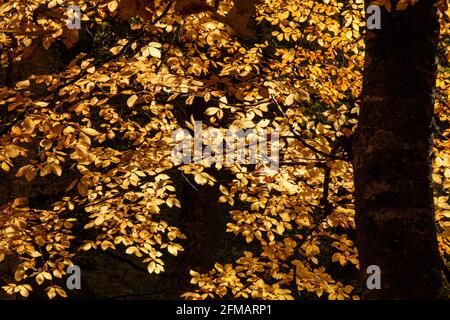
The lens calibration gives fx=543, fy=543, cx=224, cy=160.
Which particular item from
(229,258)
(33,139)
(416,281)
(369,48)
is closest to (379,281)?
(416,281)

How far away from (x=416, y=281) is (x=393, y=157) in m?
0.63

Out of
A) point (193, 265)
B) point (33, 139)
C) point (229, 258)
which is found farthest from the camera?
point (229, 258)

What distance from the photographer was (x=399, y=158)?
110 inches

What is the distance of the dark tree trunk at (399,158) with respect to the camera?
2.71 metres

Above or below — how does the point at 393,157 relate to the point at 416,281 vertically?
above

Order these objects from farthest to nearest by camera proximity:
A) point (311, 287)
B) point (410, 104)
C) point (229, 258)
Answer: point (229, 258), point (311, 287), point (410, 104)

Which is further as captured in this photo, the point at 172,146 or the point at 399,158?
the point at 172,146

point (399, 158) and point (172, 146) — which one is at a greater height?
point (172, 146)

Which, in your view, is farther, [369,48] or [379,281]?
[369,48]

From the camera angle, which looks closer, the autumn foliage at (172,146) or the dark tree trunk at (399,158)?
the dark tree trunk at (399,158)

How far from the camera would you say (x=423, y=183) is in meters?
2.82

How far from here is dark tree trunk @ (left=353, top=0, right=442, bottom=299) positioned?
2707mm

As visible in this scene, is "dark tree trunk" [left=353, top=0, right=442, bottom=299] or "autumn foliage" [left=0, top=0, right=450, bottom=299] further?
"autumn foliage" [left=0, top=0, right=450, bottom=299]
